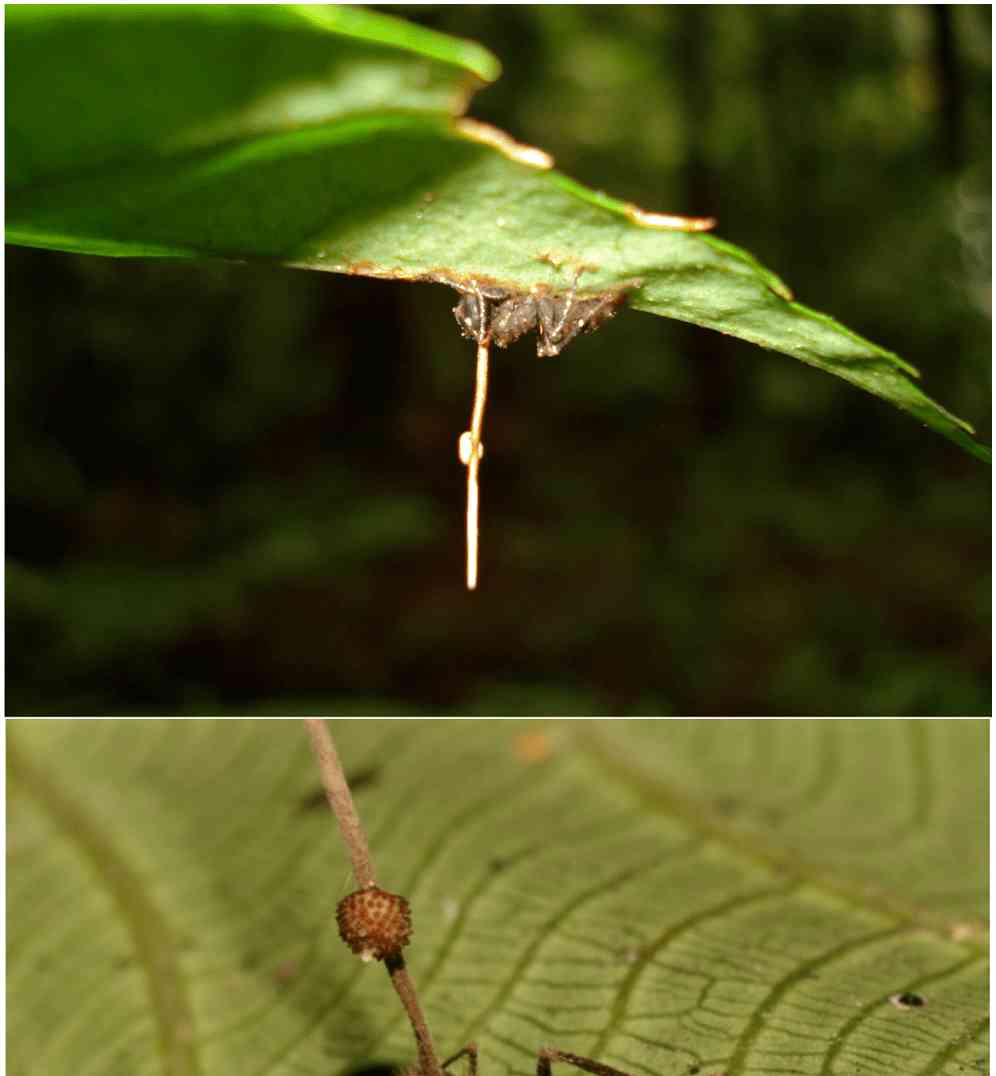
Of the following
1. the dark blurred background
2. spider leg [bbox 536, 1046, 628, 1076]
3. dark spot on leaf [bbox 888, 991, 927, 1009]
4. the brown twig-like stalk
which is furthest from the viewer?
the dark blurred background

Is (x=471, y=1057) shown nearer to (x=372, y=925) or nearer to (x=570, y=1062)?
(x=570, y=1062)

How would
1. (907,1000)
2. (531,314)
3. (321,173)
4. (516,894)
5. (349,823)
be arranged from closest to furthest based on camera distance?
(321,173) < (349,823) < (531,314) < (907,1000) < (516,894)

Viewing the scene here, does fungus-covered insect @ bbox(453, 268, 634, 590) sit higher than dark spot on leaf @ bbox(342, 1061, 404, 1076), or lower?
higher

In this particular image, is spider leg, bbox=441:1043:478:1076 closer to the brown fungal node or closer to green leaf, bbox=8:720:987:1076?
green leaf, bbox=8:720:987:1076

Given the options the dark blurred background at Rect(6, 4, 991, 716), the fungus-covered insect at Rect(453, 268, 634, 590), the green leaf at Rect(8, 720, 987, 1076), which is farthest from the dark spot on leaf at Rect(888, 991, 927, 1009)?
the dark blurred background at Rect(6, 4, 991, 716)

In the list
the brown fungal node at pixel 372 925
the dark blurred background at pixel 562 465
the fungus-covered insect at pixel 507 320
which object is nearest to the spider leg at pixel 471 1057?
the brown fungal node at pixel 372 925

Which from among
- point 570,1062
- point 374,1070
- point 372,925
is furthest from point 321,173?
point 374,1070
